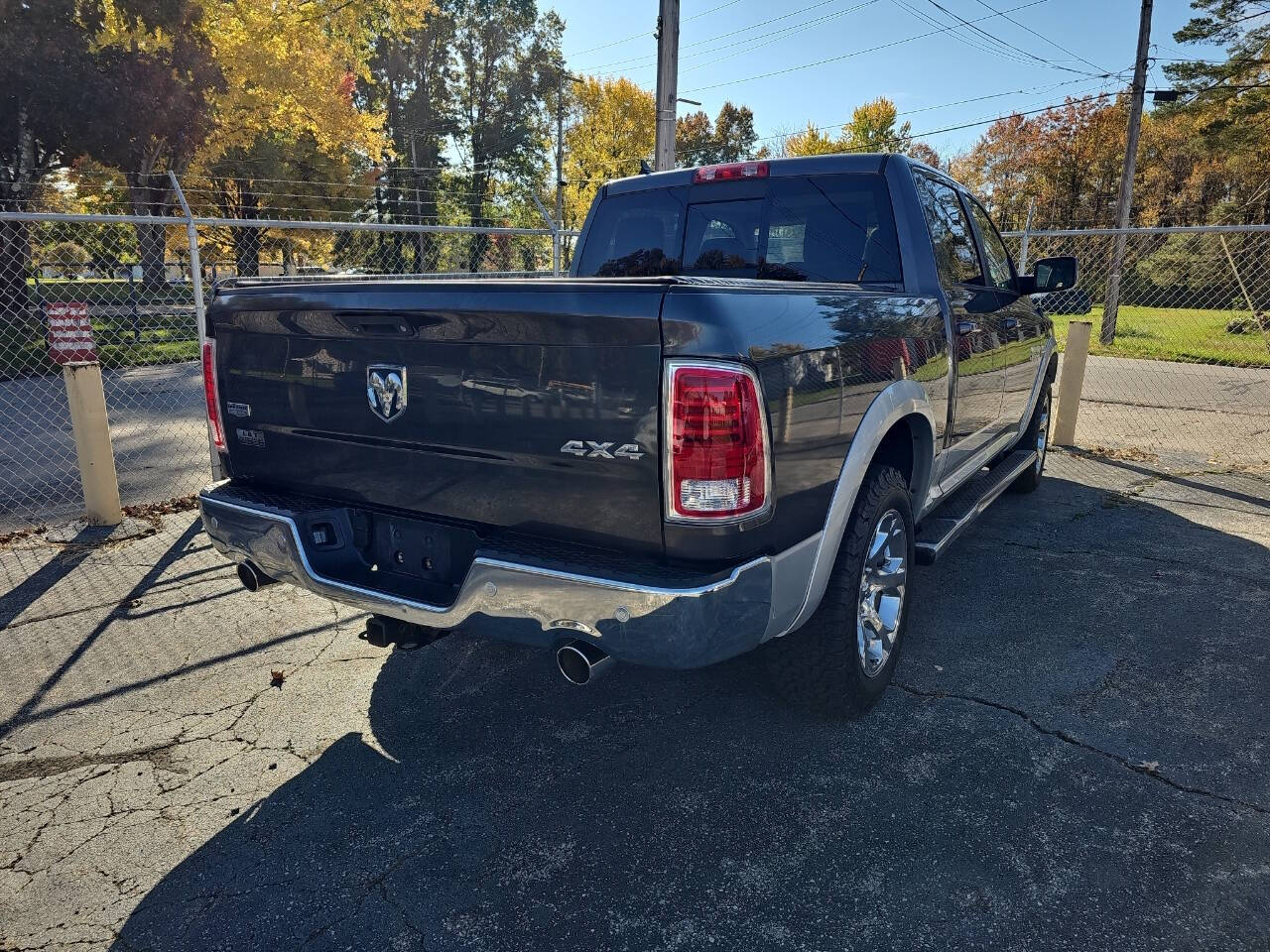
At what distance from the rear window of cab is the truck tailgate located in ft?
5.58

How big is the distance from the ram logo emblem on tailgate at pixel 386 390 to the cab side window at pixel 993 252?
3.46 meters

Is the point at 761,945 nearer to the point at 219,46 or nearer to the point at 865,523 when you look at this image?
the point at 865,523

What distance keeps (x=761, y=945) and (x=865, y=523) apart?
139 centimetres

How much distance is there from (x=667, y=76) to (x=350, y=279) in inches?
335

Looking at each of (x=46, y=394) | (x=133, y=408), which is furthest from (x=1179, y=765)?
(x=46, y=394)

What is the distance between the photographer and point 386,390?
2744mm

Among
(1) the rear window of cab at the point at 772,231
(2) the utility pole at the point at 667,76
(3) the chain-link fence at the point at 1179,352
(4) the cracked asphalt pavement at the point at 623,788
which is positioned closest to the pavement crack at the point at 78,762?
(4) the cracked asphalt pavement at the point at 623,788

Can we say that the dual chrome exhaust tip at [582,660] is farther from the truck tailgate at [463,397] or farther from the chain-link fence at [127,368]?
the chain-link fence at [127,368]

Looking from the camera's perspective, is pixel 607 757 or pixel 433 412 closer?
pixel 433 412

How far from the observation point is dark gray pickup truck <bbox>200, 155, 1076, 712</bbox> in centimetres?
228

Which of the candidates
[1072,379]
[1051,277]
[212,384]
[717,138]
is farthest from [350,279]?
[717,138]

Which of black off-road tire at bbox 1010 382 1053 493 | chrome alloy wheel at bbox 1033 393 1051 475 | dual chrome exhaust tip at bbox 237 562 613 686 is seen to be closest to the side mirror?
black off-road tire at bbox 1010 382 1053 493

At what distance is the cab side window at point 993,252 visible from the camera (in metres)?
4.83

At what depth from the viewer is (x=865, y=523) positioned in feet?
9.80
